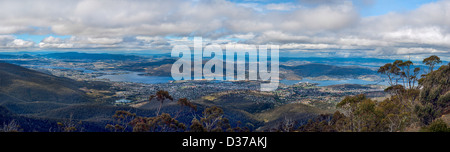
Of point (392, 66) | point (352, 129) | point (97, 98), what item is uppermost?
point (392, 66)

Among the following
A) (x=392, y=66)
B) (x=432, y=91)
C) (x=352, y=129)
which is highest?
(x=392, y=66)

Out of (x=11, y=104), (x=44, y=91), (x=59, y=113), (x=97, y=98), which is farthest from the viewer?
(x=97, y=98)

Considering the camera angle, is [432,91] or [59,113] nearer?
[432,91]

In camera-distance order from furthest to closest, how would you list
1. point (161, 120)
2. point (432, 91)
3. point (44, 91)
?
point (44, 91)
point (432, 91)
point (161, 120)
